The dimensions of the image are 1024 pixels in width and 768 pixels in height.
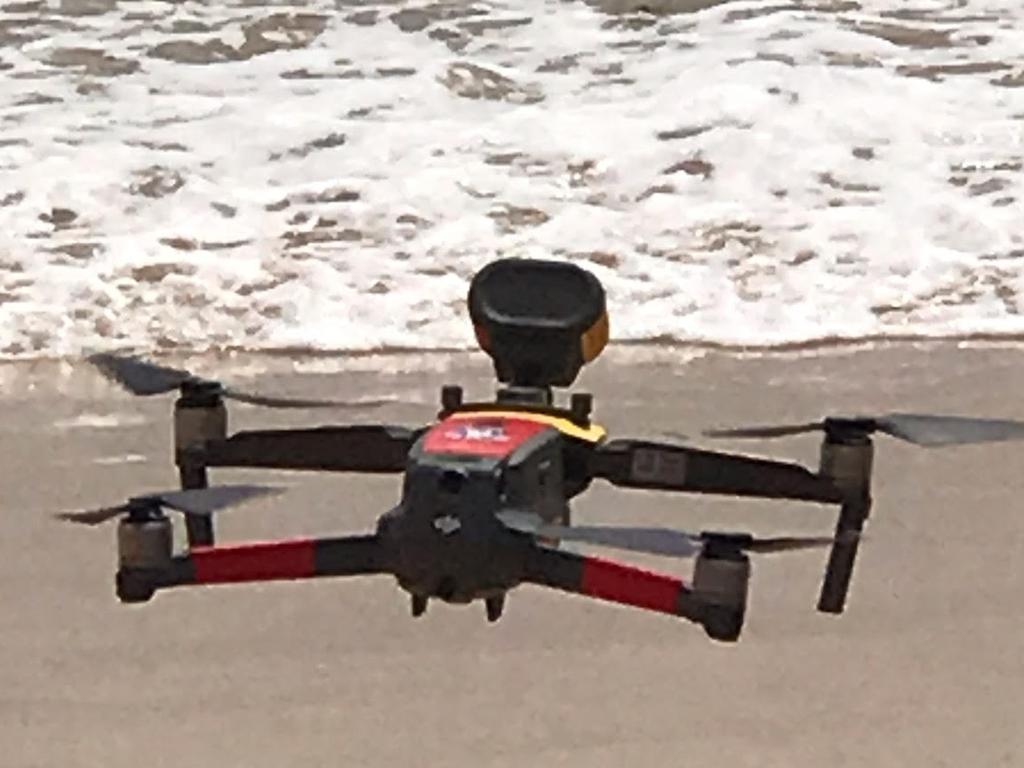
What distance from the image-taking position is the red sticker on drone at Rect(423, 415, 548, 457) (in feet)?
3.20

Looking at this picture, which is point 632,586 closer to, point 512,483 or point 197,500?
point 512,483

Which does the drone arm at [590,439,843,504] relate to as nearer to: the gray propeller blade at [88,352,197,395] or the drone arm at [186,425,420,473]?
the drone arm at [186,425,420,473]

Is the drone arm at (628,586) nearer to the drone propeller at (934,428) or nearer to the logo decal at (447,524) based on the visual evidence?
the logo decal at (447,524)

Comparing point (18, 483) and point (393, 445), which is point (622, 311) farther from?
point (393, 445)

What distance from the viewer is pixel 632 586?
0.89 meters

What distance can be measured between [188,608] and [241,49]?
2588 millimetres

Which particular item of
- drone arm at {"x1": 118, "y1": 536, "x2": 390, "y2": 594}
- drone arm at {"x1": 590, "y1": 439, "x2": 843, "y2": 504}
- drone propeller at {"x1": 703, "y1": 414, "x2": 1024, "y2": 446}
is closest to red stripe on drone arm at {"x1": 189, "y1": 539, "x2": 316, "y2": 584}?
drone arm at {"x1": 118, "y1": 536, "x2": 390, "y2": 594}

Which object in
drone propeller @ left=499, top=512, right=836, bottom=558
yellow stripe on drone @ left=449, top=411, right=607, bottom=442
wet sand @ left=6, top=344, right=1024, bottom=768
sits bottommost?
wet sand @ left=6, top=344, right=1024, bottom=768

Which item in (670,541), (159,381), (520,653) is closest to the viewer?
(670,541)

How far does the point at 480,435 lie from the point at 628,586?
15 centimetres

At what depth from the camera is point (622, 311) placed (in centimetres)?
283

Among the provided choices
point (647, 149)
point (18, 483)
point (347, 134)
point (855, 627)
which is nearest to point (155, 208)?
point (347, 134)

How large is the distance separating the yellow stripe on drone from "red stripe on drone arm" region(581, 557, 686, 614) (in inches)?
7.0

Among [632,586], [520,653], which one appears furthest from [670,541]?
[520,653]
